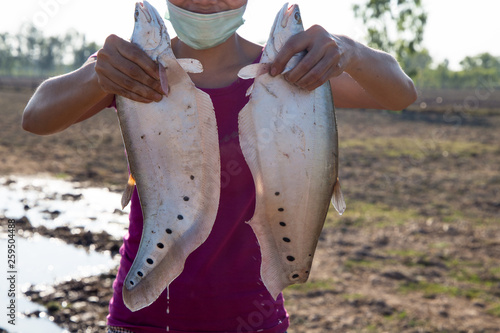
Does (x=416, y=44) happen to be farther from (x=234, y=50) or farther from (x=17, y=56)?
(x=17, y=56)

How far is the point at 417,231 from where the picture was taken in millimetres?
8023

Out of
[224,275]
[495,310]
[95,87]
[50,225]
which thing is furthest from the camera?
[50,225]

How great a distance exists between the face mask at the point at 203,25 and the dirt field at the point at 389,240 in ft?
12.3

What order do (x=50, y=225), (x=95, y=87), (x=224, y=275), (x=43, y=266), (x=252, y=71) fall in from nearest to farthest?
(x=252, y=71) → (x=95, y=87) → (x=224, y=275) → (x=43, y=266) → (x=50, y=225)

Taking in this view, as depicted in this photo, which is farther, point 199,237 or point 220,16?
point 220,16

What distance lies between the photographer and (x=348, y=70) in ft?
7.10

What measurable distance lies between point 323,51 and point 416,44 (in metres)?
12.0

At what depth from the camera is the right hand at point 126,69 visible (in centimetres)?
184

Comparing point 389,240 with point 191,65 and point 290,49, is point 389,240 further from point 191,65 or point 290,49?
point 191,65

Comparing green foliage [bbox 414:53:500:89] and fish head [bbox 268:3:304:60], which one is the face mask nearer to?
fish head [bbox 268:3:304:60]

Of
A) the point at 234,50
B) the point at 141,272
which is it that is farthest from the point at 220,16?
the point at 141,272

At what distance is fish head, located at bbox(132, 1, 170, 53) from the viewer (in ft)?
6.29

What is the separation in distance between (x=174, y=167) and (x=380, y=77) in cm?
94

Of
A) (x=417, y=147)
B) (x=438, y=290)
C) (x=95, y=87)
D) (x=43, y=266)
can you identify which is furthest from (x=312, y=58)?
(x=417, y=147)
